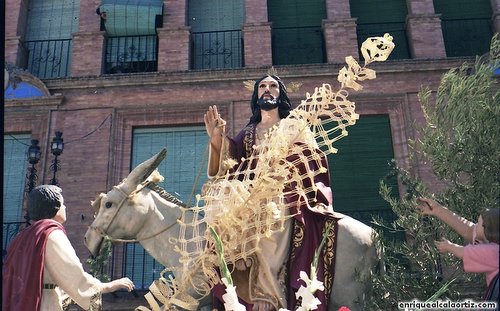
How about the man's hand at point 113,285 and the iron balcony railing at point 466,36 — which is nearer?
the man's hand at point 113,285

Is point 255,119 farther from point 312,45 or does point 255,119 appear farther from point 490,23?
point 490,23

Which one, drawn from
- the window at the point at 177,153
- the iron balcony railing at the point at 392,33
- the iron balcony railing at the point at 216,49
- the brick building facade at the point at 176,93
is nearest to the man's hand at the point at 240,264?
the window at the point at 177,153

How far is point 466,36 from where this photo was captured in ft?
46.7

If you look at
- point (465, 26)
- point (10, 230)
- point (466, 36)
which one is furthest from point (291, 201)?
point (465, 26)

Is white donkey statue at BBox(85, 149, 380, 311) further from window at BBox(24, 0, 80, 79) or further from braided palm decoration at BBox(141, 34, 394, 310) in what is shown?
window at BBox(24, 0, 80, 79)

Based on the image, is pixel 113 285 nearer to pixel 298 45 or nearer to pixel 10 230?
pixel 10 230

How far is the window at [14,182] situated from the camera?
1230cm

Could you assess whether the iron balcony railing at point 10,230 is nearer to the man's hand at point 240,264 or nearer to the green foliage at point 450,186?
the green foliage at point 450,186

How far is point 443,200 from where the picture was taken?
591 centimetres

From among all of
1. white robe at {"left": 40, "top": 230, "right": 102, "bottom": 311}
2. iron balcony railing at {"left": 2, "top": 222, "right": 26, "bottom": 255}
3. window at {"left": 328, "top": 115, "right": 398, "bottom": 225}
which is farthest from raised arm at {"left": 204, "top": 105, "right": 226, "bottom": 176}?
iron balcony railing at {"left": 2, "top": 222, "right": 26, "bottom": 255}

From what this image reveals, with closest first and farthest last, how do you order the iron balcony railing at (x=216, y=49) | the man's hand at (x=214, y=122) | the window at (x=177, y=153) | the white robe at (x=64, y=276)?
the white robe at (x=64, y=276), the man's hand at (x=214, y=122), the window at (x=177, y=153), the iron balcony railing at (x=216, y=49)

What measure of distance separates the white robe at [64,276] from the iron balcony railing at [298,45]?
1049 cm

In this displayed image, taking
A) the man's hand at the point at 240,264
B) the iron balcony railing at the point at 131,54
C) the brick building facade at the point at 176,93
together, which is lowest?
the man's hand at the point at 240,264

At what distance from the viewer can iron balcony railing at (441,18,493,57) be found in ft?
45.9
